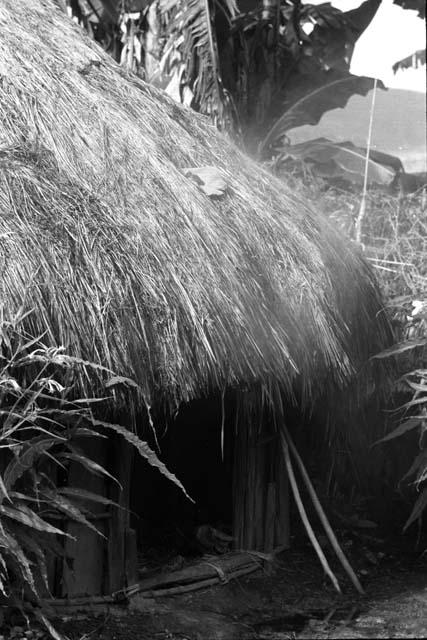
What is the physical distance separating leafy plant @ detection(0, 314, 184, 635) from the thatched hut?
0.42 feet

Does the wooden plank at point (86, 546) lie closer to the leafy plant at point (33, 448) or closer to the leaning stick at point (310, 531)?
the leafy plant at point (33, 448)

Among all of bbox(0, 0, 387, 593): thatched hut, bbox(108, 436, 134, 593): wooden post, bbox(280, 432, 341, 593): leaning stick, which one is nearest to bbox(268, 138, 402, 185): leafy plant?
bbox(0, 0, 387, 593): thatched hut

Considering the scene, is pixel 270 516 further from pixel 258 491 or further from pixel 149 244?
pixel 149 244

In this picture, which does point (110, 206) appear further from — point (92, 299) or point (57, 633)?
point (57, 633)

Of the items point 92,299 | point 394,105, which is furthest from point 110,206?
point 394,105

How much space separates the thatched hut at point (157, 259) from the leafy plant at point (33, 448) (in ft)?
0.42

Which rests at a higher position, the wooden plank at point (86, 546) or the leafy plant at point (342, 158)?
the leafy plant at point (342, 158)

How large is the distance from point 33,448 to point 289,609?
2.04m

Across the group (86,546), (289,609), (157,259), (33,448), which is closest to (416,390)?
(289,609)

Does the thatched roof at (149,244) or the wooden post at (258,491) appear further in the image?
the wooden post at (258,491)

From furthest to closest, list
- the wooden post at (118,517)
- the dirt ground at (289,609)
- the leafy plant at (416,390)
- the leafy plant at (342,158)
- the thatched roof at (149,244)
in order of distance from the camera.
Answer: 1. the leafy plant at (342,158)
2. the leafy plant at (416,390)
3. the wooden post at (118,517)
4. the dirt ground at (289,609)
5. the thatched roof at (149,244)

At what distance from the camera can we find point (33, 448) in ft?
14.2

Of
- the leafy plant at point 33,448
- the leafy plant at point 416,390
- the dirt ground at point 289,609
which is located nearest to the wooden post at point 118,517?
the dirt ground at point 289,609

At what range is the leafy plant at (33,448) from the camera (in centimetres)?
424
